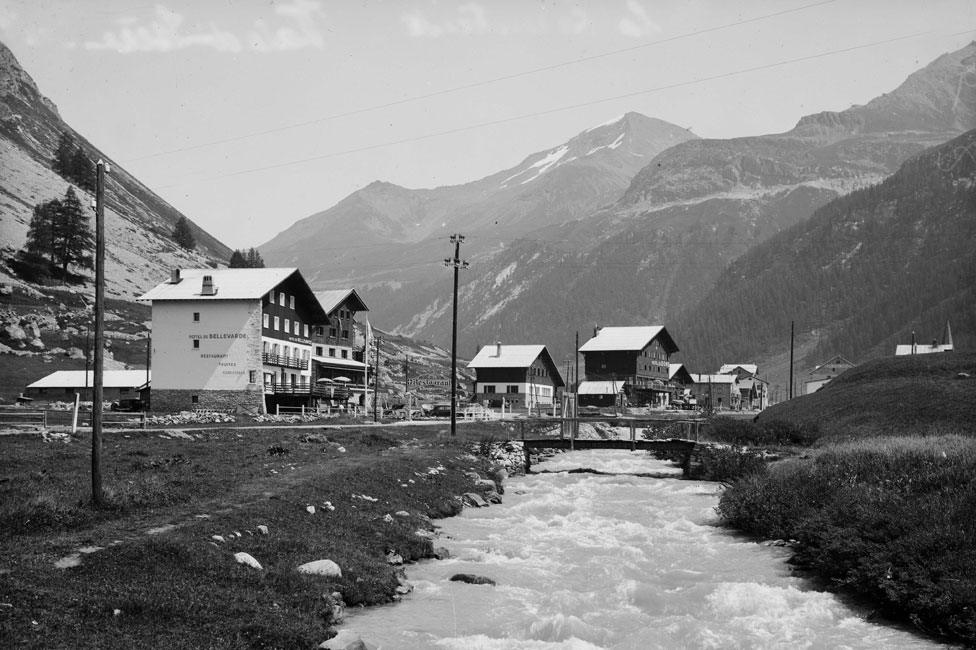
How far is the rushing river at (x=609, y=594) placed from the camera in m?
17.8

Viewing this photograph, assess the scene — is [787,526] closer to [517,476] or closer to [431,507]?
[431,507]

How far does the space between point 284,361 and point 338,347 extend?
2497 cm

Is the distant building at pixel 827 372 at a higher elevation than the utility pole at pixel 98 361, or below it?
higher

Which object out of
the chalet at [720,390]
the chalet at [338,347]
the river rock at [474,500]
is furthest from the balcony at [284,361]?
the chalet at [720,390]

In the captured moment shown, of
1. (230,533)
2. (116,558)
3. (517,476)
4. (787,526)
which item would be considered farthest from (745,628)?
(517,476)

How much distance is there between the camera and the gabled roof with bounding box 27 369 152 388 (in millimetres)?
100938

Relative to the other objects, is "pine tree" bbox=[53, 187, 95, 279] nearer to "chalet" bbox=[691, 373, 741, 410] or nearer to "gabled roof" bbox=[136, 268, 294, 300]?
"gabled roof" bbox=[136, 268, 294, 300]

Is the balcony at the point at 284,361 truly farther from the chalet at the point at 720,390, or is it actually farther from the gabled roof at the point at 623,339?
the chalet at the point at 720,390

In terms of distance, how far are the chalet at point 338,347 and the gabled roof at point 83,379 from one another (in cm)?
2197

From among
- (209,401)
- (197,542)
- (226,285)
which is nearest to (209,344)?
(209,401)

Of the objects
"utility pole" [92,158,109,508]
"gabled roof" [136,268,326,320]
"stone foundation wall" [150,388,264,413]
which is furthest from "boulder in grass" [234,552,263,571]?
"stone foundation wall" [150,388,264,413]

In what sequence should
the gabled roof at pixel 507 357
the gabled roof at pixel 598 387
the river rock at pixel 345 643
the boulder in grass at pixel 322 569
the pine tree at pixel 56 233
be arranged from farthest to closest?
the gabled roof at pixel 598 387, the pine tree at pixel 56 233, the gabled roof at pixel 507 357, the boulder in grass at pixel 322 569, the river rock at pixel 345 643

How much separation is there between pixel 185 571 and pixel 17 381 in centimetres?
10054

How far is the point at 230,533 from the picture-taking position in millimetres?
20078
